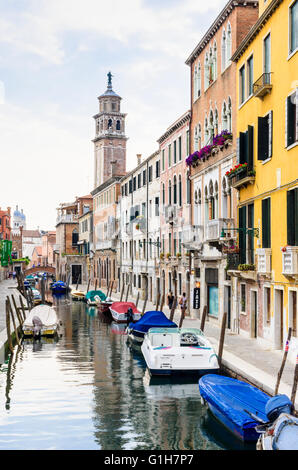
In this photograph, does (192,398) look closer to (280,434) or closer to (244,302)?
(280,434)

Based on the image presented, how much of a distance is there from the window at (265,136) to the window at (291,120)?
6.16ft

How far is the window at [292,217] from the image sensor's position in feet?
54.3

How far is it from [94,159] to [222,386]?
69864 millimetres

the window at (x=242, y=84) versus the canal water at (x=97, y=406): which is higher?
the window at (x=242, y=84)

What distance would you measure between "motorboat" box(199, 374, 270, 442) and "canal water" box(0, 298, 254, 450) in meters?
0.30

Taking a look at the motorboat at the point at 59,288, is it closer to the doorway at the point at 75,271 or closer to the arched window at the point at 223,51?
the doorway at the point at 75,271

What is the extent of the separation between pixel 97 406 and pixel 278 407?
218 inches

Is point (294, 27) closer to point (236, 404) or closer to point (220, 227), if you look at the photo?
point (220, 227)

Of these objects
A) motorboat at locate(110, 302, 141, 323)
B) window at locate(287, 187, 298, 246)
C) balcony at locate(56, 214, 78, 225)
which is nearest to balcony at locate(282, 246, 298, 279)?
window at locate(287, 187, 298, 246)

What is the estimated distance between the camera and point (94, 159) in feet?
267

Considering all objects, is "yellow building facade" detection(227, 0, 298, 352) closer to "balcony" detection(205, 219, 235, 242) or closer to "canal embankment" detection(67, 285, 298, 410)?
"canal embankment" detection(67, 285, 298, 410)

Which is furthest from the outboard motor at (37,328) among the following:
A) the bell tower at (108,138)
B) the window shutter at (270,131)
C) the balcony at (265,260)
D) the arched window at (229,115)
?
the bell tower at (108,138)

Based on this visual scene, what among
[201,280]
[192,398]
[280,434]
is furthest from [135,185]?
[280,434]

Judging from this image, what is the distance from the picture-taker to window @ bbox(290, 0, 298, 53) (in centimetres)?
1662
